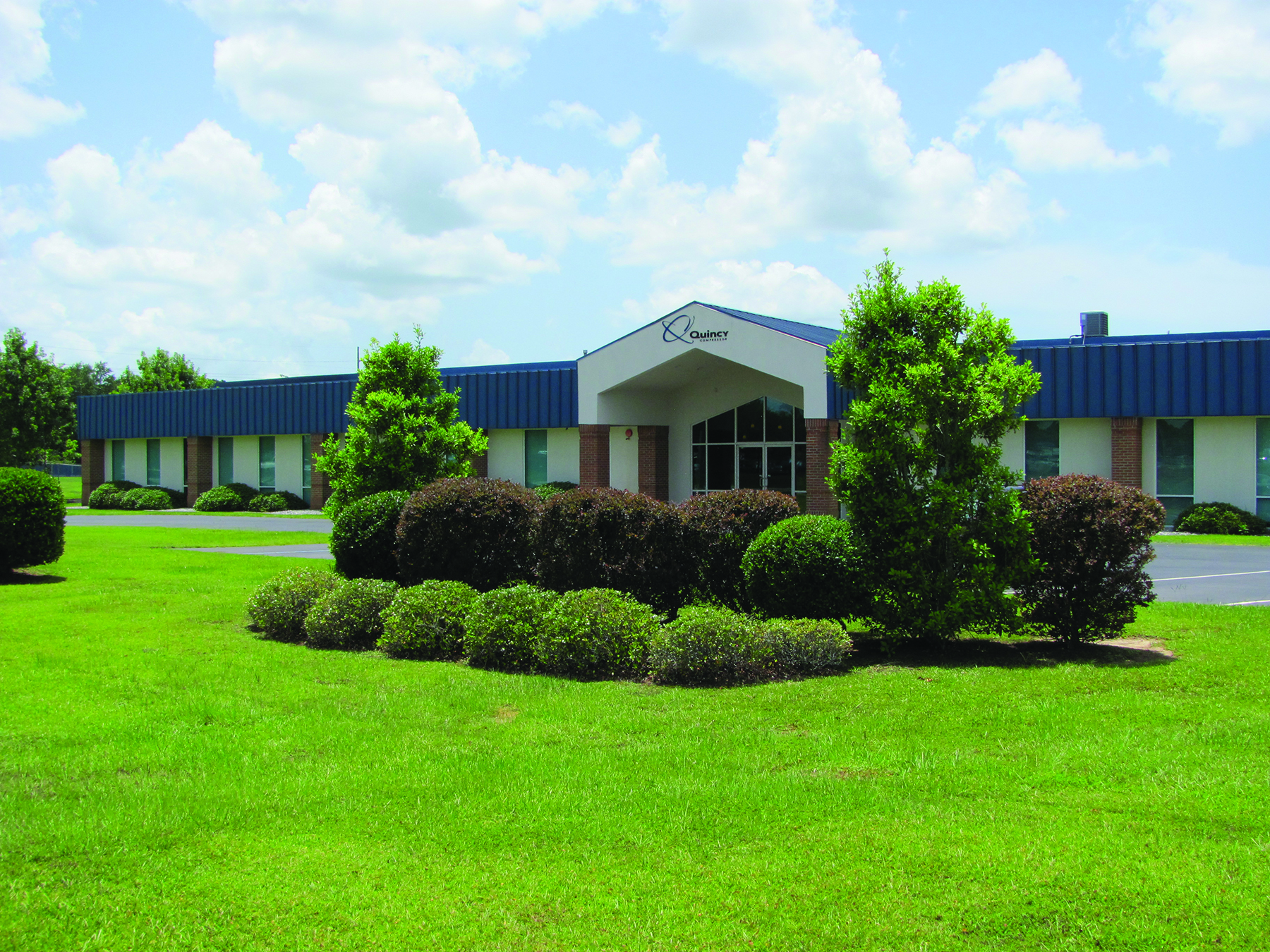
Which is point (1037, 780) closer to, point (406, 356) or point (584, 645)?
point (584, 645)

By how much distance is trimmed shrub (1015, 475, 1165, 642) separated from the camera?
9789 millimetres

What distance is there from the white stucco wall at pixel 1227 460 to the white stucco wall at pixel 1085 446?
234 centimetres

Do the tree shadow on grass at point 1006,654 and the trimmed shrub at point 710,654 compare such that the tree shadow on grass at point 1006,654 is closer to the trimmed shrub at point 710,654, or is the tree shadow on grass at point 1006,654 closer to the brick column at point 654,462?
the trimmed shrub at point 710,654

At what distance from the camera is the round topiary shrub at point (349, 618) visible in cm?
1116

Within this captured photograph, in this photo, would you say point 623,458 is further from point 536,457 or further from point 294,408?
point 294,408

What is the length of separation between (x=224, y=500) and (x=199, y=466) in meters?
4.97

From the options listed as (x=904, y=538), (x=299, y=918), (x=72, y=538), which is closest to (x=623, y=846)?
(x=299, y=918)

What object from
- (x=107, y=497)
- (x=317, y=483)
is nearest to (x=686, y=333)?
(x=317, y=483)

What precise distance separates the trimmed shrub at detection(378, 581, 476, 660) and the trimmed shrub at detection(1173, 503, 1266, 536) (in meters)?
22.9

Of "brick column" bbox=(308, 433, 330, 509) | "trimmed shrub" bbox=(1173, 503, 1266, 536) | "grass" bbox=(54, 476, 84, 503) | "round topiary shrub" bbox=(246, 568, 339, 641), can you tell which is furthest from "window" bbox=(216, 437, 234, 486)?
"trimmed shrub" bbox=(1173, 503, 1266, 536)

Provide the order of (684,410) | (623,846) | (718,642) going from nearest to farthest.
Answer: (623,846), (718,642), (684,410)

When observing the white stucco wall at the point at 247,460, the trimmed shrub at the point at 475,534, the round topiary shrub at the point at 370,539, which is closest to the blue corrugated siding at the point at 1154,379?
the trimmed shrub at the point at 475,534

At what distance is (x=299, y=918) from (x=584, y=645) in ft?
17.1

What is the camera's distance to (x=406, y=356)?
698 inches
